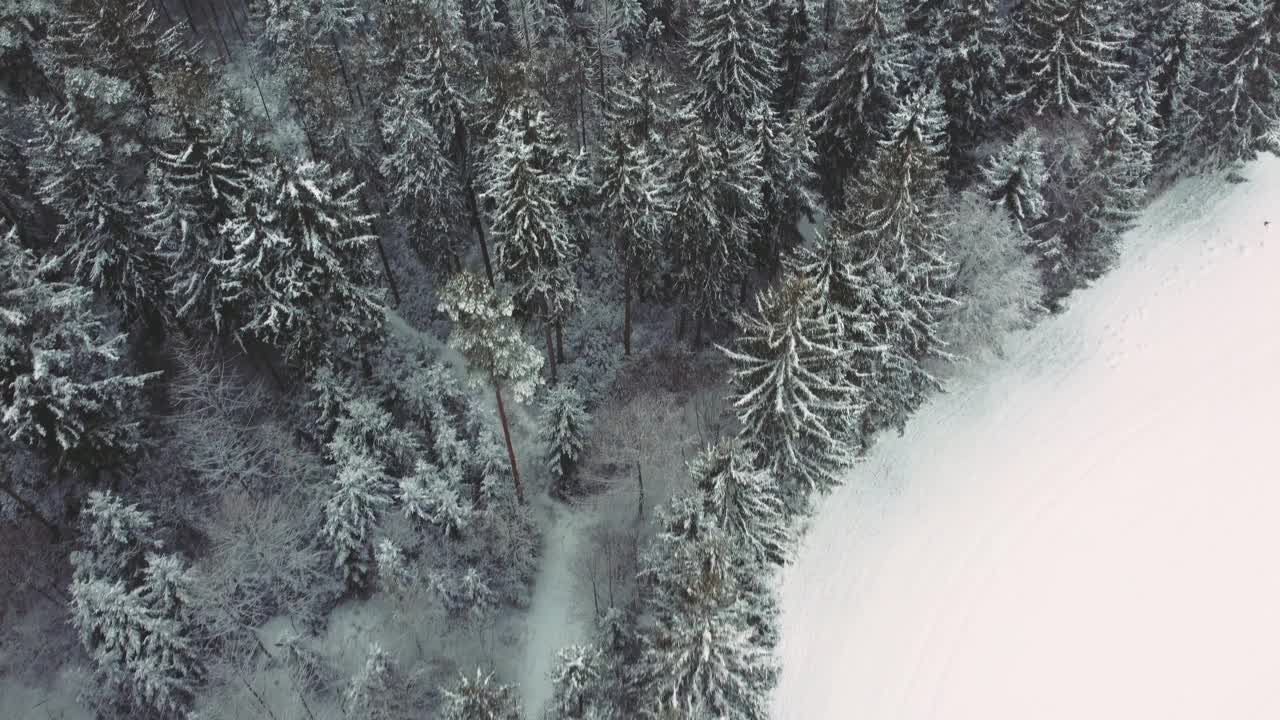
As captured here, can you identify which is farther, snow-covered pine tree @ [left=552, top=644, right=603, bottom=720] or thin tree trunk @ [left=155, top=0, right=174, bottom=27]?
thin tree trunk @ [left=155, top=0, right=174, bottom=27]

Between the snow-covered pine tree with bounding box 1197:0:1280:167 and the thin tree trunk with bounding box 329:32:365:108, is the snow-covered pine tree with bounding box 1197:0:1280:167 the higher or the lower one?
the lower one

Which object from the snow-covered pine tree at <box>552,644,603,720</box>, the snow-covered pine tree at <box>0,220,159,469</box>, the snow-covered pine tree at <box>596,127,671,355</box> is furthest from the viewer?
the snow-covered pine tree at <box>596,127,671,355</box>

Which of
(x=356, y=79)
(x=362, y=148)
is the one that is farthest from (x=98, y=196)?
(x=356, y=79)

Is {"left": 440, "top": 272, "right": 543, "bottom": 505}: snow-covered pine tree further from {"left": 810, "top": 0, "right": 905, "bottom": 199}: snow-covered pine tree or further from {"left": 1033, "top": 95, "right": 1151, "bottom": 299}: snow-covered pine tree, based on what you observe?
{"left": 1033, "top": 95, "right": 1151, "bottom": 299}: snow-covered pine tree

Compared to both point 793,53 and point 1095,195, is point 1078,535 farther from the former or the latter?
point 793,53

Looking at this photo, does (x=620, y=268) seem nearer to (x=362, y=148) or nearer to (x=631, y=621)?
(x=362, y=148)

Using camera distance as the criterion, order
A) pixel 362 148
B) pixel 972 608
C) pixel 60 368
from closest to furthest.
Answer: pixel 60 368 < pixel 972 608 < pixel 362 148

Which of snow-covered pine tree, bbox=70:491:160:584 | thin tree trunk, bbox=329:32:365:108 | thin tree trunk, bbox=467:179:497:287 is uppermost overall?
thin tree trunk, bbox=329:32:365:108

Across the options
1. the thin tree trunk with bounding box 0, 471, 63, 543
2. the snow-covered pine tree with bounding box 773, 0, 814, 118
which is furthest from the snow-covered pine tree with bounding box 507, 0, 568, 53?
the thin tree trunk with bounding box 0, 471, 63, 543
